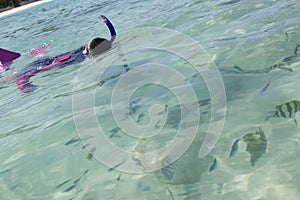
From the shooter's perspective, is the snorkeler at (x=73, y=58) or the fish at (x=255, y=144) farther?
the snorkeler at (x=73, y=58)

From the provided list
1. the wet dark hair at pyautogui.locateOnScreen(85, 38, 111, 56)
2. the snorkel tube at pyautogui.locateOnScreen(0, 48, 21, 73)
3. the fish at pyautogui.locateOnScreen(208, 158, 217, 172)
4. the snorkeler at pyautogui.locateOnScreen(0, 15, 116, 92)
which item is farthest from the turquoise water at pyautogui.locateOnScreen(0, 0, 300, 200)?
the snorkel tube at pyautogui.locateOnScreen(0, 48, 21, 73)

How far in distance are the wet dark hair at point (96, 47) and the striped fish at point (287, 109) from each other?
382cm

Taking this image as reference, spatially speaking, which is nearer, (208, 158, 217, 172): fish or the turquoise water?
the turquoise water

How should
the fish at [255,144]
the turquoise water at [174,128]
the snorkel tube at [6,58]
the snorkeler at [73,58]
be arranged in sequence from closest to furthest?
the turquoise water at [174,128] < the fish at [255,144] < the snorkeler at [73,58] < the snorkel tube at [6,58]

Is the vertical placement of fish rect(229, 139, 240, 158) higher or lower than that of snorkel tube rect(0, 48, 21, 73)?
higher

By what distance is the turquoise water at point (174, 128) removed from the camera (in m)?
2.08

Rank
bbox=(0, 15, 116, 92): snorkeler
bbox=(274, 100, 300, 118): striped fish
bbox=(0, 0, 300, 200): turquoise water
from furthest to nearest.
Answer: bbox=(0, 15, 116, 92): snorkeler
bbox=(274, 100, 300, 118): striped fish
bbox=(0, 0, 300, 200): turquoise water

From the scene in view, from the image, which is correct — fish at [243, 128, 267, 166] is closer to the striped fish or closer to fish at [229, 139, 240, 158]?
fish at [229, 139, 240, 158]

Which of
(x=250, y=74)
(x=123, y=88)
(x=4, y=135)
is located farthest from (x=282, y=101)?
(x=4, y=135)

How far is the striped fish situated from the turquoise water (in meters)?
0.05

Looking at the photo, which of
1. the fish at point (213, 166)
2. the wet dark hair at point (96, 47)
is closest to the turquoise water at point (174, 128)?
the fish at point (213, 166)

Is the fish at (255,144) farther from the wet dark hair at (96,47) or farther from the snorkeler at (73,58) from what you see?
the wet dark hair at (96,47)

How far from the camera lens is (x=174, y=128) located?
2779 mm

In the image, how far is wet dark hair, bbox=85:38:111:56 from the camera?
229 inches
